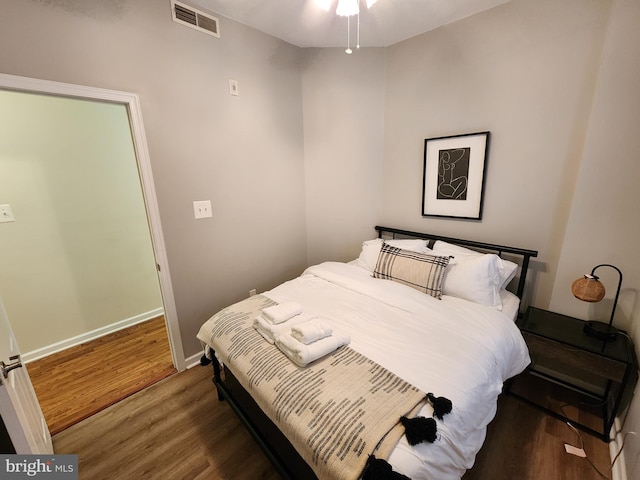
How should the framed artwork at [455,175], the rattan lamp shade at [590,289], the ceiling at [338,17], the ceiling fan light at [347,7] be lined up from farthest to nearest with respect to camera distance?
the framed artwork at [455,175]
the ceiling at [338,17]
the ceiling fan light at [347,7]
the rattan lamp shade at [590,289]

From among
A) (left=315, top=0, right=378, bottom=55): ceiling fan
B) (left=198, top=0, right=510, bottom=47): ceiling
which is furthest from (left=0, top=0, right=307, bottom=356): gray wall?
(left=315, top=0, right=378, bottom=55): ceiling fan

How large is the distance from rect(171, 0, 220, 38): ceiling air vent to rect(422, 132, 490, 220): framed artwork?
6.14 feet

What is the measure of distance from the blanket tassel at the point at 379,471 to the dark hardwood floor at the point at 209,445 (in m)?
0.89

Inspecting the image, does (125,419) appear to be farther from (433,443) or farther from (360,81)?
(360,81)

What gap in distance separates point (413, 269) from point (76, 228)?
2975 millimetres

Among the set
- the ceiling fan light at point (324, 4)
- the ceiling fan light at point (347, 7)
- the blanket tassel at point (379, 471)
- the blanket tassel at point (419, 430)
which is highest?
the ceiling fan light at point (324, 4)

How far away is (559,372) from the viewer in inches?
76.1

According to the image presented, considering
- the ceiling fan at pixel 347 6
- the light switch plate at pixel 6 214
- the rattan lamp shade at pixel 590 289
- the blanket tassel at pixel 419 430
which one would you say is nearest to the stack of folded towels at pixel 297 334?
the blanket tassel at pixel 419 430

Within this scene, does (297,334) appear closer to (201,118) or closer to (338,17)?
(201,118)

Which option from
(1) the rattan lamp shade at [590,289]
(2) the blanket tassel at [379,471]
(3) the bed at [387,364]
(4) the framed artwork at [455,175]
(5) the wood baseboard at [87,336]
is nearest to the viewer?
(2) the blanket tassel at [379,471]

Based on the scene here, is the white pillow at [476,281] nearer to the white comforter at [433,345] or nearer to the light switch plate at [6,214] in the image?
the white comforter at [433,345]

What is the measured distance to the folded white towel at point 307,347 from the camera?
1.23 meters

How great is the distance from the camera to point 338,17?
1.95 m

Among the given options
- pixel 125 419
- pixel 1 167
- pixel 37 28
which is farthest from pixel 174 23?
pixel 125 419
